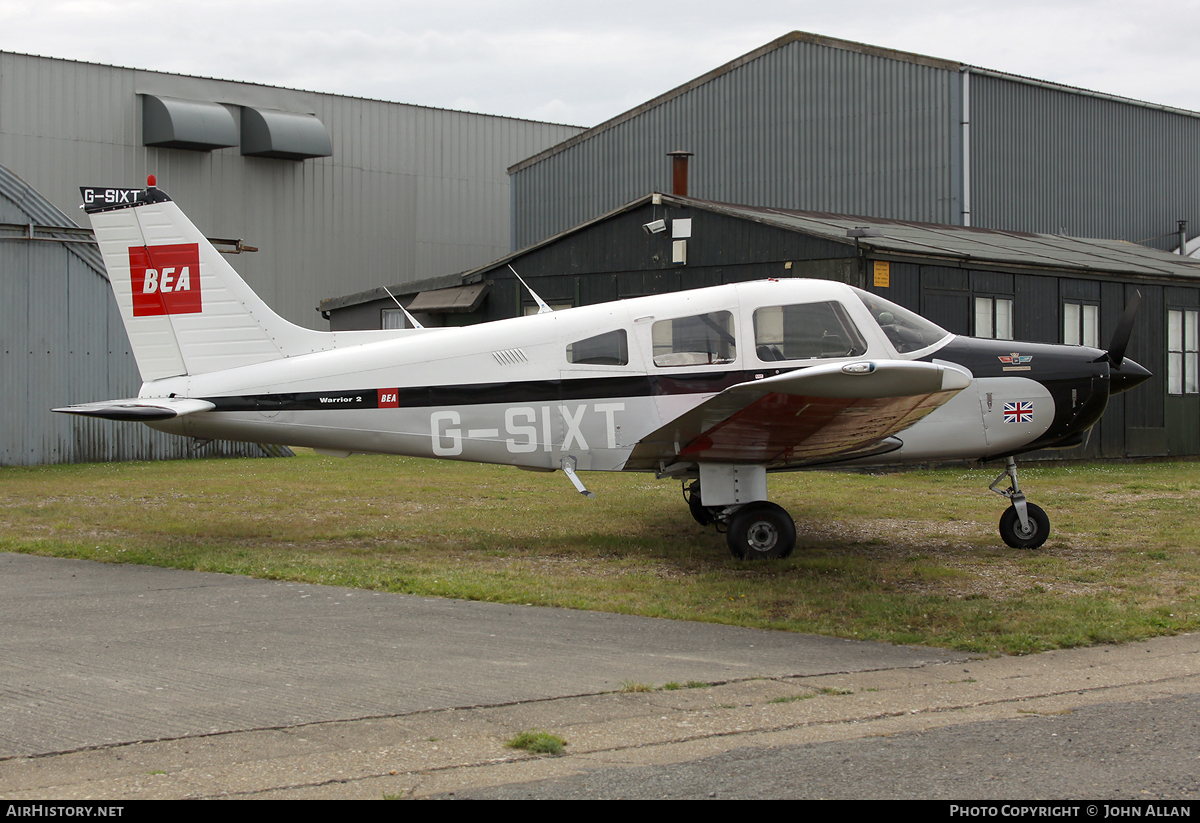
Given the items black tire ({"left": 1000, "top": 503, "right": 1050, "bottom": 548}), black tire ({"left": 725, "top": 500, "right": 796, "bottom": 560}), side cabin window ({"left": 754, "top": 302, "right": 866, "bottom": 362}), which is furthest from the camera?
black tire ({"left": 1000, "top": 503, "right": 1050, "bottom": 548})

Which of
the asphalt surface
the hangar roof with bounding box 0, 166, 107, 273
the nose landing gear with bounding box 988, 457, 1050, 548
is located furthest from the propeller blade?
the hangar roof with bounding box 0, 166, 107, 273

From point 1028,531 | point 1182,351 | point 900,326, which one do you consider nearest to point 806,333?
point 900,326

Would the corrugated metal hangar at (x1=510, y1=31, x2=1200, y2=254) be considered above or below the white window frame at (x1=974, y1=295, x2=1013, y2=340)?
above

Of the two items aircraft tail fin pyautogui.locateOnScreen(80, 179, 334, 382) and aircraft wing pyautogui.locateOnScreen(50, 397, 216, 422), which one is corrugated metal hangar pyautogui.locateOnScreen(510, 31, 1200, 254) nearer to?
aircraft tail fin pyautogui.locateOnScreen(80, 179, 334, 382)

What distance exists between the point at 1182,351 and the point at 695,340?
50.6ft

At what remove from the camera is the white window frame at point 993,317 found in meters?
18.8

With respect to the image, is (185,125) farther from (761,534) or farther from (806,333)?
(761,534)

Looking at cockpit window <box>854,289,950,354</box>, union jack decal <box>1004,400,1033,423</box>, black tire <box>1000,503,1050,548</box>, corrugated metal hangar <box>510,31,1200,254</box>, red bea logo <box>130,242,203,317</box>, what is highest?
corrugated metal hangar <box>510,31,1200,254</box>

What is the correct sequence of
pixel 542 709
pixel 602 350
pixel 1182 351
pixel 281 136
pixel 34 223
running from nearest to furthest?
pixel 542 709
pixel 602 350
pixel 34 223
pixel 1182 351
pixel 281 136

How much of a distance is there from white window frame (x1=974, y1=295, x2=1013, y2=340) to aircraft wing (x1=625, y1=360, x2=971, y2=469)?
374 inches

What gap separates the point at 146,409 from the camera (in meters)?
9.88

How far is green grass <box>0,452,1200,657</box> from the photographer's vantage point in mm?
7871

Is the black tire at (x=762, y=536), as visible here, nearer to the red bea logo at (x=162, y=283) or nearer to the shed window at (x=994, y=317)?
the red bea logo at (x=162, y=283)

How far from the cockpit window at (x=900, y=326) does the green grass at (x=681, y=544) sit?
185 centimetres
